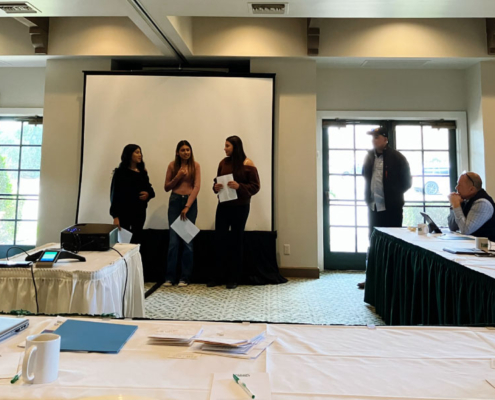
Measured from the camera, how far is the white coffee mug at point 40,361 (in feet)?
2.13

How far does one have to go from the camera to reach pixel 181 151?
346 centimetres

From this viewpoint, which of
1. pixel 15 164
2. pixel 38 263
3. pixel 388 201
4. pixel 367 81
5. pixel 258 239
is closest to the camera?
pixel 38 263

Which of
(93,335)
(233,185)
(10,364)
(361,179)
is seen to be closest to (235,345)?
(93,335)

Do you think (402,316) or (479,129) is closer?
(402,316)

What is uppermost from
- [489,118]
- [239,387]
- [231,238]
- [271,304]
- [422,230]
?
[489,118]

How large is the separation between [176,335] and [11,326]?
1.38ft

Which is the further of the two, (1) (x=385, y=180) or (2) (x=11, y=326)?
(1) (x=385, y=180)

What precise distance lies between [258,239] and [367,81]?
2423 millimetres

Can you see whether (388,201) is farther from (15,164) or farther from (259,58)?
(15,164)

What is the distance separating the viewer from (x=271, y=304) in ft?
9.75

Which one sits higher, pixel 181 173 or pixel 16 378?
pixel 181 173

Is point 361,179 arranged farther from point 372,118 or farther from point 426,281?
point 426,281

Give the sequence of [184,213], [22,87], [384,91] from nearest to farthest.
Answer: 1. [184,213]
2. [384,91]
3. [22,87]

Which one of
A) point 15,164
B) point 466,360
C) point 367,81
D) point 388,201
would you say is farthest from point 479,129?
point 15,164
